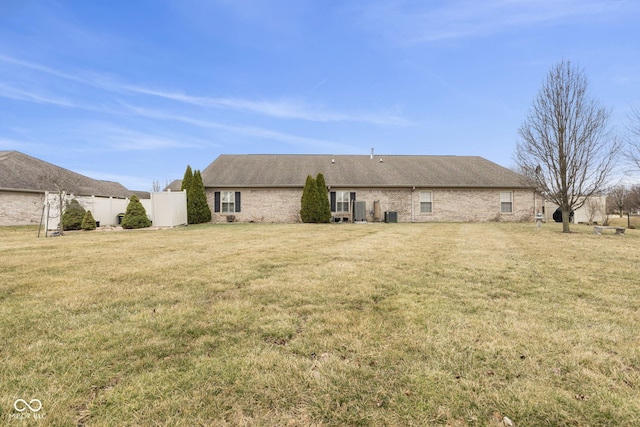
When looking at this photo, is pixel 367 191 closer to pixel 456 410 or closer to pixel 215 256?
pixel 215 256

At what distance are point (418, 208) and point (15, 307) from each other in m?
21.9

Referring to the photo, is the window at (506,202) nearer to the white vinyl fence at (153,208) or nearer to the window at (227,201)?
the window at (227,201)

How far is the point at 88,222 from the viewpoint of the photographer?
50.9 ft

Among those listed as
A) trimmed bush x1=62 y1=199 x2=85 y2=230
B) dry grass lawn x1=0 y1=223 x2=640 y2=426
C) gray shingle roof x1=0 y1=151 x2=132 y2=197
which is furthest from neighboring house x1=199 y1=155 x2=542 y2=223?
dry grass lawn x1=0 y1=223 x2=640 y2=426

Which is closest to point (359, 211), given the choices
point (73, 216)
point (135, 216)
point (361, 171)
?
point (361, 171)

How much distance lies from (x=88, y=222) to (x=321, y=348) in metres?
18.0

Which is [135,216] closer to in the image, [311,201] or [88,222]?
[88,222]

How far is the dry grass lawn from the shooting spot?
1.79m

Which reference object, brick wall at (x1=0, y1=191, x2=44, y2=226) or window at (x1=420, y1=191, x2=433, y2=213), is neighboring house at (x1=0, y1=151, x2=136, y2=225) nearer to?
brick wall at (x1=0, y1=191, x2=44, y2=226)

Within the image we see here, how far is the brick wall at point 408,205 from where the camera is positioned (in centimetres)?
2172

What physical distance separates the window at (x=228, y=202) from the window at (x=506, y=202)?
810 inches

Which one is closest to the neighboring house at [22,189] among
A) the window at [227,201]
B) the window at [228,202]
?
the window at [227,201]

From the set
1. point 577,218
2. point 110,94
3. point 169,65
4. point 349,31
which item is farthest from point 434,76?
point 110,94

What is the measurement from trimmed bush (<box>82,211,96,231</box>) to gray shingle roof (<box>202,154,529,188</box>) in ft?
24.1
